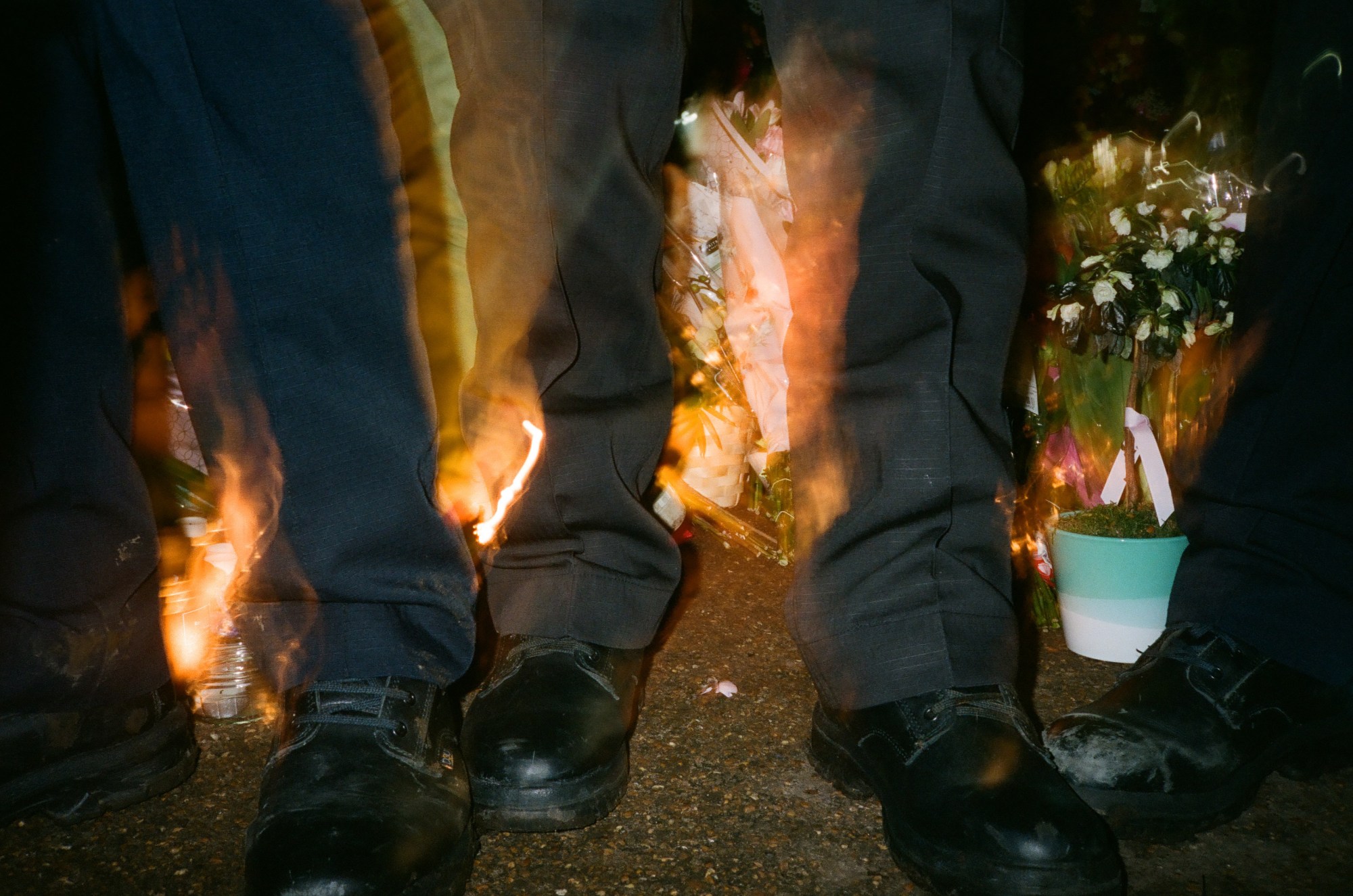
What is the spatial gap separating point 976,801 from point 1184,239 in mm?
1056

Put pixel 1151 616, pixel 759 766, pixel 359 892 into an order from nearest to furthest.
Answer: pixel 359 892
pixel 759 766
pixel 1151 616

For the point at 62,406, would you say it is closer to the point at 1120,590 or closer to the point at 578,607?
the point at 578,607

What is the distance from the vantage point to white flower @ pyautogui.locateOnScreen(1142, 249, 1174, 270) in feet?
4.43

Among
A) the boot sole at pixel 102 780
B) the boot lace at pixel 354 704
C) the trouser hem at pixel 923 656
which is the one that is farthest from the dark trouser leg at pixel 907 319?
the boot sole at pixel 102 780

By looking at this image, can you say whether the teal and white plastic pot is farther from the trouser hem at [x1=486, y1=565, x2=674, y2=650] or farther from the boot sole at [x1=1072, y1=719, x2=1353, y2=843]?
the trouser hem at [x1=486, y1=565, x2=674, y2=650]

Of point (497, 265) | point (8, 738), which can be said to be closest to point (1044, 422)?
point (497, 265)

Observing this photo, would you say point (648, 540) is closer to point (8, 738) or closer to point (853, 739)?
point (853, 739)

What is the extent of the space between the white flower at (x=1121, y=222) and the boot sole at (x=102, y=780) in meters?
1.65

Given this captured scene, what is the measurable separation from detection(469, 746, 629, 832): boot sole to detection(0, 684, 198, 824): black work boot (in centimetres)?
43

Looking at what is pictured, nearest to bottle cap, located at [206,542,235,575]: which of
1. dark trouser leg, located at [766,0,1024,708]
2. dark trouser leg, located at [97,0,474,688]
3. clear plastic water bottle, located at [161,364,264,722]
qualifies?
clear plastic water bottle, located at [161,364,264,722]

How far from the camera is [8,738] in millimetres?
938

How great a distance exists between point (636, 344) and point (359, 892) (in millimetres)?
732

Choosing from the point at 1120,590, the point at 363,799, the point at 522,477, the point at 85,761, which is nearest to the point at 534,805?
the point at 363,799


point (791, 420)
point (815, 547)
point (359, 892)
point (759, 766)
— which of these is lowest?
point (759, 766)
